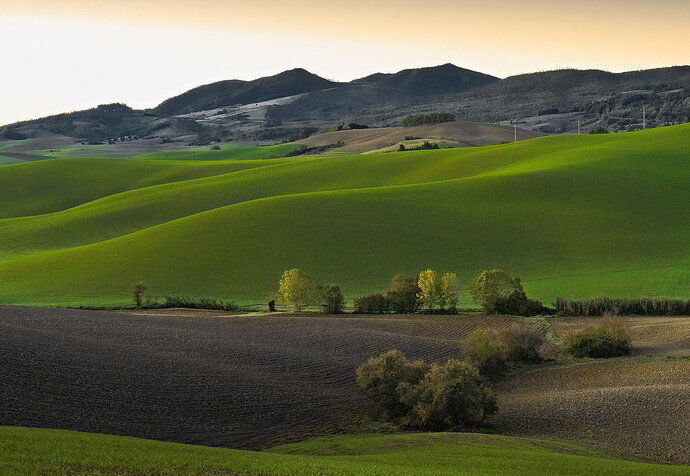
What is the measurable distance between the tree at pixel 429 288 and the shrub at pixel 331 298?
486 cm

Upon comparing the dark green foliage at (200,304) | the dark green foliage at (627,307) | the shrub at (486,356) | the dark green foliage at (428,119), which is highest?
the dark green foliage at (428,119)

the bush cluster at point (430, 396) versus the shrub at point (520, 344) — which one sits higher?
the bush cluster at point (430, 396)

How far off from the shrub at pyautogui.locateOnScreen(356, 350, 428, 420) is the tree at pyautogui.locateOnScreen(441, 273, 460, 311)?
19.8 meters

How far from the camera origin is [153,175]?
131 meters

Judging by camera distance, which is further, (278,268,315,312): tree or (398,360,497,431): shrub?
(278,268,315,312): tree

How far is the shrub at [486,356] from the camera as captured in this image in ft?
128

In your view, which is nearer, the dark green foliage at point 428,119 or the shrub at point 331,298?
the shrub at point 331,298

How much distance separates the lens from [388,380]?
33.0 m

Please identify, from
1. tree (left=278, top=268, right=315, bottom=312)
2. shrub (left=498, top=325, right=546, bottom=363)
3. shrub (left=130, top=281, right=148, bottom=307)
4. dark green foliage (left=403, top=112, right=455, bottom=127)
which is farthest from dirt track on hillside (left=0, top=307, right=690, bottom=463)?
dark green foliage (left=403, top=112, right=455, bottom=127)

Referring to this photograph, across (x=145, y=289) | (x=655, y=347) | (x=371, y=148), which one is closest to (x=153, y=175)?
(x=371, y=148)

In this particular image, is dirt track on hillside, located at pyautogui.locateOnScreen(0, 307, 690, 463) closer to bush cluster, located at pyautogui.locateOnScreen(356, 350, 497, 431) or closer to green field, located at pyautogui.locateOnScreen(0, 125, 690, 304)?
bush cluster, located at pyautogui.locateOnScreen(356, 350, 497, 431)

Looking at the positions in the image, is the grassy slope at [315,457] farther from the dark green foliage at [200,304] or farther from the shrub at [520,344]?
the dark green foliage at [200,304]

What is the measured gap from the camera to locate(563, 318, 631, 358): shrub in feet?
138

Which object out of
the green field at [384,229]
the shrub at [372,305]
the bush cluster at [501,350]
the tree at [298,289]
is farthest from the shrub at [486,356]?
the green field at [384,229]
